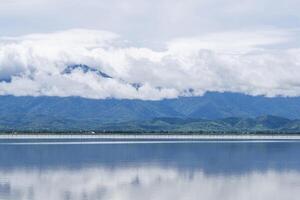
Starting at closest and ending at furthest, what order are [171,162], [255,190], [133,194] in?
[133,194], [255,190], [171,162]

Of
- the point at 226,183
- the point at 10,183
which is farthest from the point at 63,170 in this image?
the point at 226,183

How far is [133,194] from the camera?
2485 inches

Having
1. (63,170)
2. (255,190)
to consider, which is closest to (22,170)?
(63,170)

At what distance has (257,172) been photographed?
88562 millimetres

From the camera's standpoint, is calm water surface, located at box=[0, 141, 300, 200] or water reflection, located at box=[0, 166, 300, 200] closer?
water reflection, located at box=[0, 166, 300, 200]

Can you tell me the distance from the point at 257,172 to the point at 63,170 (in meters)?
26.5

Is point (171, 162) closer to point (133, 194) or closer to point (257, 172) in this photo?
point (257, 172)

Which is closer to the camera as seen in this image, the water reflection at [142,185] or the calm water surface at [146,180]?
the water reflection at [142,185]

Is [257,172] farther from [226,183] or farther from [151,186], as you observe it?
[151,186]

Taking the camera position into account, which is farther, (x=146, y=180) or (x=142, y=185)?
(x=146, y=180)

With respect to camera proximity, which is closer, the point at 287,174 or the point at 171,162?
the point at 287,174

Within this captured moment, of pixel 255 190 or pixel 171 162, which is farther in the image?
pixel 171 162

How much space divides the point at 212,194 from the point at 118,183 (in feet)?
41.0

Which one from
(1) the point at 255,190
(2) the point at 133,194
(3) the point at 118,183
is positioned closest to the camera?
(2) the point at 133,194
